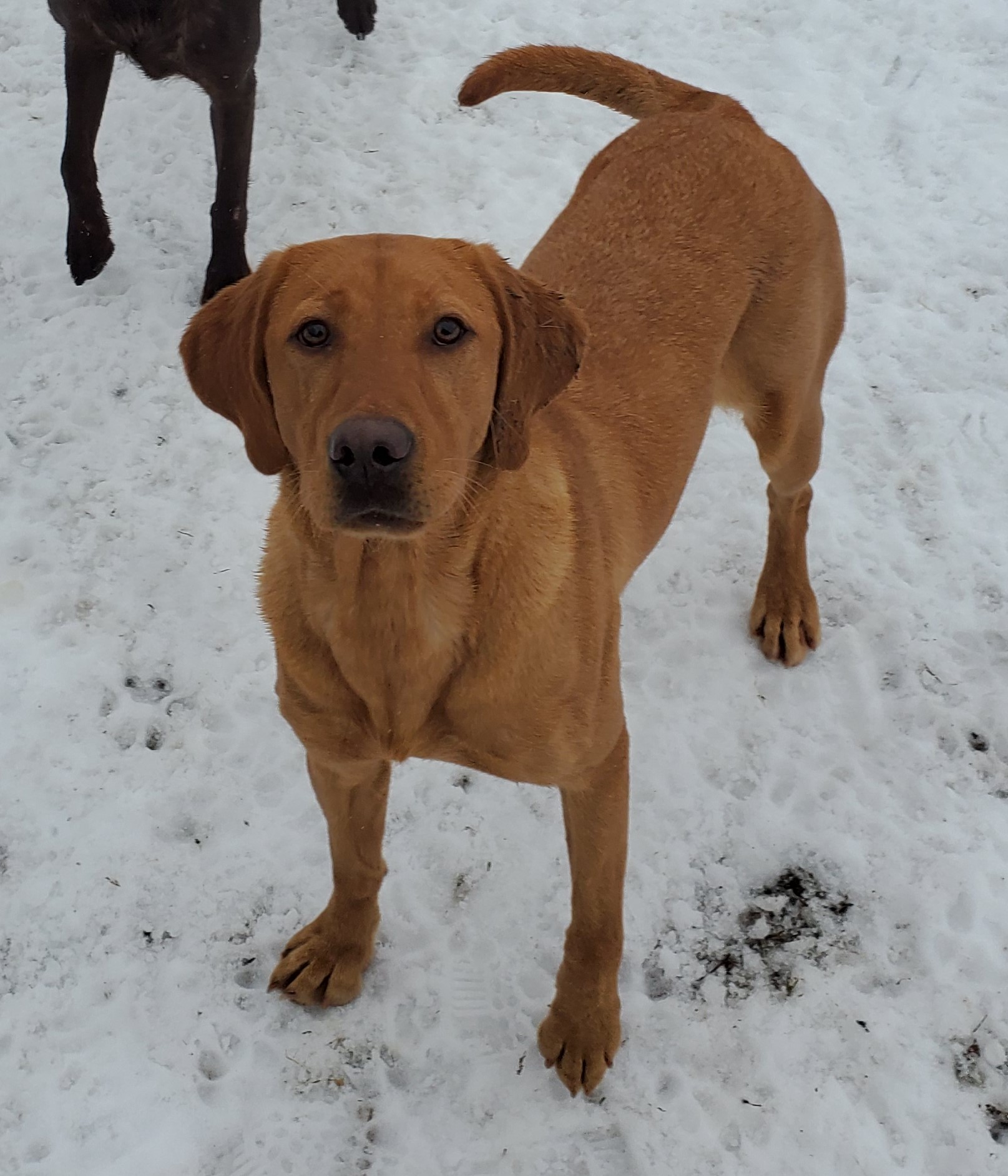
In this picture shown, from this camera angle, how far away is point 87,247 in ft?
15.2

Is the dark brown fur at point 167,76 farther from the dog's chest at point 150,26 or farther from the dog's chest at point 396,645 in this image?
the dog's chest at point 396,645

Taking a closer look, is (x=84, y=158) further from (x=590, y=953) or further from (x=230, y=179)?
(x=590, y=953)

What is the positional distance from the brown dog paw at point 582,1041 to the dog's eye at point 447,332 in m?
1.81

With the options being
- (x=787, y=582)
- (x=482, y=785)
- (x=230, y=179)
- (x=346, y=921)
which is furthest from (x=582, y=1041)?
(x=230, y=179)

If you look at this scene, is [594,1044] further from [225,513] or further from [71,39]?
[71,39]

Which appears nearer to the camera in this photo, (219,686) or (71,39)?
(219,686)

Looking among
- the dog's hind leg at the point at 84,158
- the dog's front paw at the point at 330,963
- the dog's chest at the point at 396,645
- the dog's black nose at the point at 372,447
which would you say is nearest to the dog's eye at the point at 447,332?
the dog's black nose at the point at 372,447

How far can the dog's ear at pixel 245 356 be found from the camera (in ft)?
7.29

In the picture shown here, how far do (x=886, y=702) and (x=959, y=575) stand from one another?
2.11 ft

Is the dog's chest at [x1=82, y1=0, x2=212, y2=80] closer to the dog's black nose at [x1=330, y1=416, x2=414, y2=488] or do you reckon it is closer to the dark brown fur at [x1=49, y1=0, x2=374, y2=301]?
the dark brown fur at [x1=49, y1=0, x2=374, y2=301]

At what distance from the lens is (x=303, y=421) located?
2.09 metres

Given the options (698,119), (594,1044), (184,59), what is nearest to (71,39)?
(184,59)

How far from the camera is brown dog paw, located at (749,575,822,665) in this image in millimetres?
3867

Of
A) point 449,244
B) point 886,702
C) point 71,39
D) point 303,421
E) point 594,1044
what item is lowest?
point 594,1044
